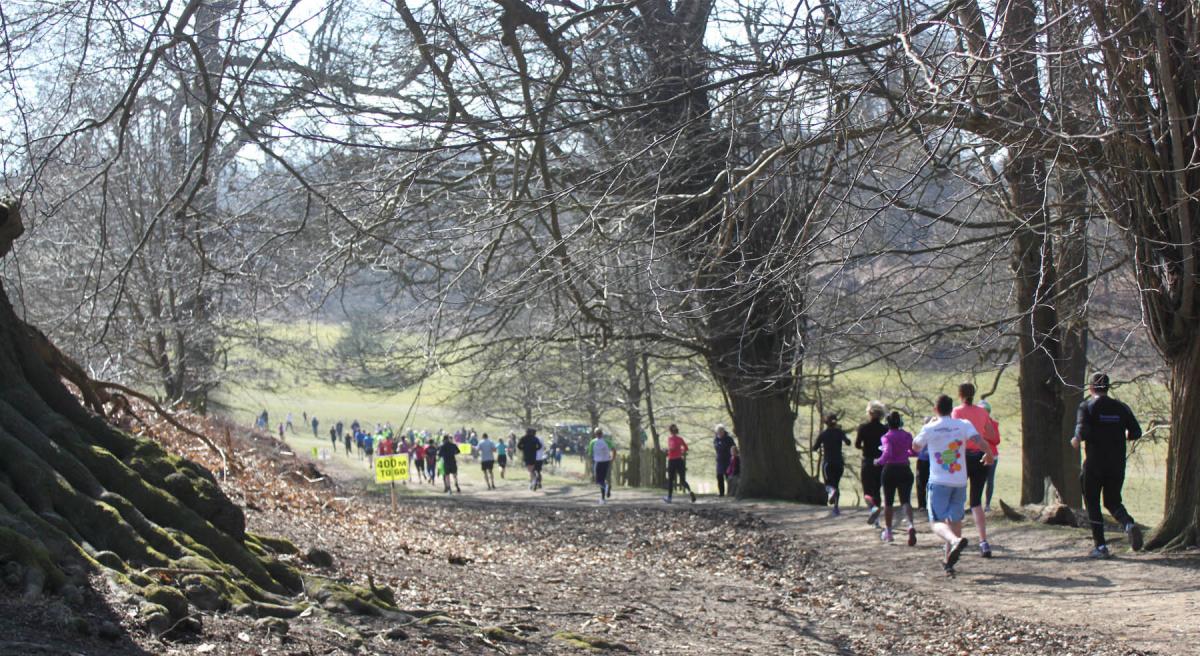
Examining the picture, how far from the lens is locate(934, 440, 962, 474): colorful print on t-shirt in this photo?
1077 cm

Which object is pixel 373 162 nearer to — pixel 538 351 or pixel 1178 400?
pixel 538 351

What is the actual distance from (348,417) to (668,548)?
72.2 meters

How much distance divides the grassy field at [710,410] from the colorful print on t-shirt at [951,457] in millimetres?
4554

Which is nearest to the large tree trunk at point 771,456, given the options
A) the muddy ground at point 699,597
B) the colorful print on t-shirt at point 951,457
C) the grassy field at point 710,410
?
the grassy field at point 710,410

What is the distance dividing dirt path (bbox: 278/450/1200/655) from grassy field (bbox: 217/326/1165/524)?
201 centimetres

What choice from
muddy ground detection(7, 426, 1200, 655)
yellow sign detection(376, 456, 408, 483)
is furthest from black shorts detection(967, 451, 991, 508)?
yellow sign detection(376, 456, 408, 483)

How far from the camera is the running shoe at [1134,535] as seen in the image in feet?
34.4

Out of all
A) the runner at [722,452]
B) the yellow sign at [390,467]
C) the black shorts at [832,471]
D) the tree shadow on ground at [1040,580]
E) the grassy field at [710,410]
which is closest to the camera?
the tree shadow on ground at [1040,580]

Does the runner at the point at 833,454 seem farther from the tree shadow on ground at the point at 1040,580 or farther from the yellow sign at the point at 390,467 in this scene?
the yellow sign at the point at 390,467

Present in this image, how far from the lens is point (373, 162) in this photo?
46.4 ft

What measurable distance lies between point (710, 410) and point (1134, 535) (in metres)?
28.4

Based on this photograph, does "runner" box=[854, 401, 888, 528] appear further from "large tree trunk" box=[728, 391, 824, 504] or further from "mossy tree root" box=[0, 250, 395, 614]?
"mossy tree root" box=[0, 250, 395, 614]

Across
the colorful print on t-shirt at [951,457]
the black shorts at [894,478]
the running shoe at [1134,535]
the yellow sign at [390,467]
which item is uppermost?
the colorful print on t-shirt at [951,457]

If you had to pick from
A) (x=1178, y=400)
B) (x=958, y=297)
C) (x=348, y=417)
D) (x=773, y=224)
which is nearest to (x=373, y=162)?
(x=773, y=224)
